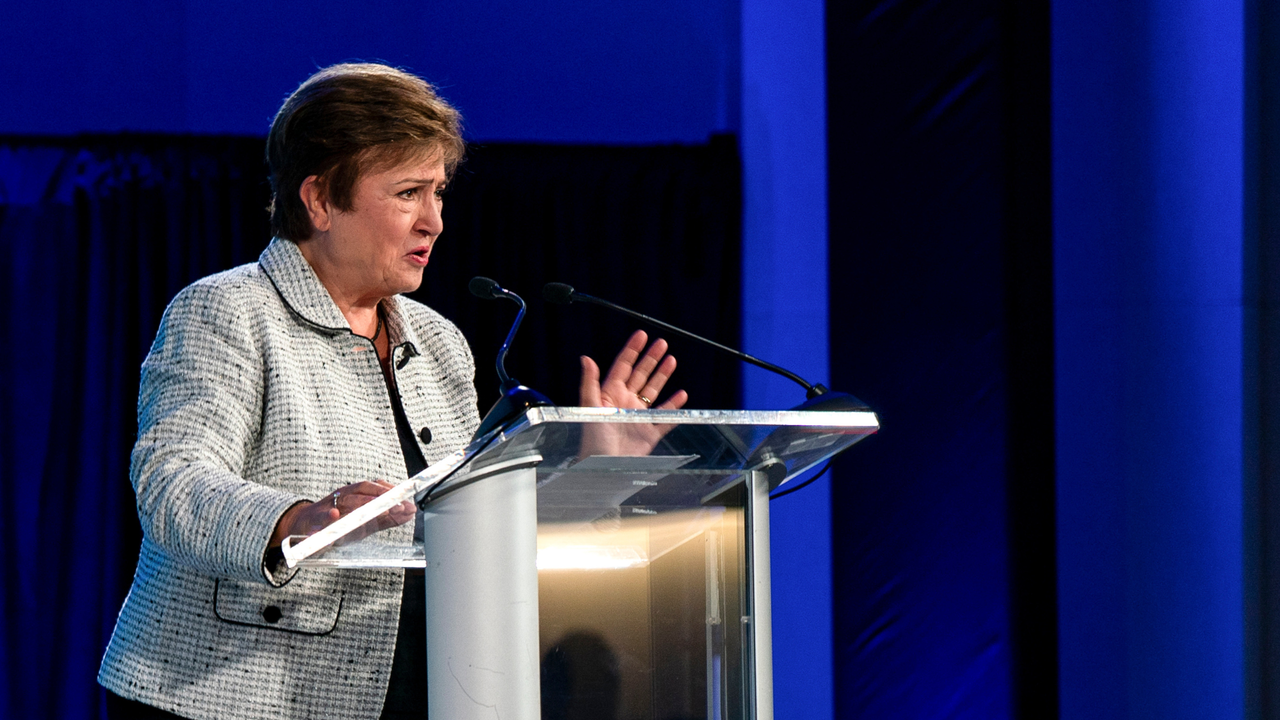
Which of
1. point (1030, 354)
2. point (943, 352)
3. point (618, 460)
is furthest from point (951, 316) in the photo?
point (618, 460)

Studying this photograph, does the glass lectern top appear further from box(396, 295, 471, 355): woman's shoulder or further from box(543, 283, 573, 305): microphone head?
box(396, 295, 471, 355): woman's shoulder

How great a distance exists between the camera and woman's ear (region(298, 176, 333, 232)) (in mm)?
1640

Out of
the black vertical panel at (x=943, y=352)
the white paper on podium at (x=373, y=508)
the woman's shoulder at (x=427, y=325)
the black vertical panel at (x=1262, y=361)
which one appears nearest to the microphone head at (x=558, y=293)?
the woman's shoulder at (x=427, y=325)

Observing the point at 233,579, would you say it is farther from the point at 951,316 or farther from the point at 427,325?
the point at 951,316

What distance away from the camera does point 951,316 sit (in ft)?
11.4

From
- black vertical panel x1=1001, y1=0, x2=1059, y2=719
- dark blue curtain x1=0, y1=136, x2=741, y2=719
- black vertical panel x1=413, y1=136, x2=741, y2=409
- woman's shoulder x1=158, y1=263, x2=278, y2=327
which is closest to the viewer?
woman's shoulder x1=158, y1=263, x2=278, y2=327

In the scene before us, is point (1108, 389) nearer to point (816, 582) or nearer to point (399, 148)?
point (816, 582)

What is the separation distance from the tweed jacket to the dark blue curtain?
88.6 inches

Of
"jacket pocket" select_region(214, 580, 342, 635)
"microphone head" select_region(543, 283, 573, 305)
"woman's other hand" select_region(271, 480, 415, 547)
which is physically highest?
"microphone head" select_region(543, 283, 573, 305)

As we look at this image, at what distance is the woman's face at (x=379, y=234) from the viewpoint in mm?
1626

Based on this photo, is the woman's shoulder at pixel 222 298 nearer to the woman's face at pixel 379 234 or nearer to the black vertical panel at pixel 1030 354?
the woman's face at pixel 379 234

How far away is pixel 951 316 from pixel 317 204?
86.4 inches

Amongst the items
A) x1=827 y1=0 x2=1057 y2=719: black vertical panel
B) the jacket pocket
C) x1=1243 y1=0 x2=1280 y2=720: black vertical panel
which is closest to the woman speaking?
the jacket pocket

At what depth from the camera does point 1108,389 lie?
3.39 metres
